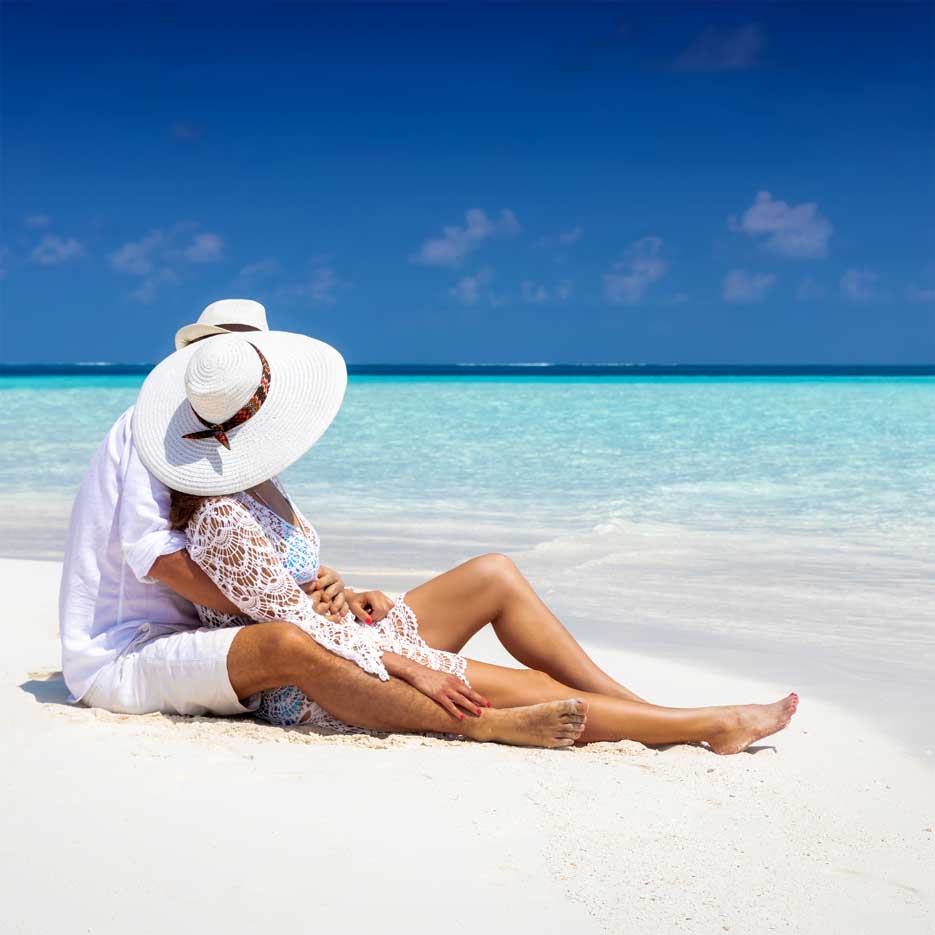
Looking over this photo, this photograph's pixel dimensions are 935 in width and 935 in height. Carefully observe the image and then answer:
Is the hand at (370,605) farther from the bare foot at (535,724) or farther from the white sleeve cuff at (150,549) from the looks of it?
the white sleeve cuff at (150,549)

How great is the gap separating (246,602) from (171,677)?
1.25ft

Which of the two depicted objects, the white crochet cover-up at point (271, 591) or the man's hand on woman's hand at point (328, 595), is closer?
the white crochet cover-up at point (271, 591)

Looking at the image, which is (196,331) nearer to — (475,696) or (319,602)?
(319,602)

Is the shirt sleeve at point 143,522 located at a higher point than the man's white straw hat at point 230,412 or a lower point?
lower

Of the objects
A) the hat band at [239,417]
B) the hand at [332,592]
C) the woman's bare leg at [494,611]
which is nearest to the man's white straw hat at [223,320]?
the hat band at [239,417]

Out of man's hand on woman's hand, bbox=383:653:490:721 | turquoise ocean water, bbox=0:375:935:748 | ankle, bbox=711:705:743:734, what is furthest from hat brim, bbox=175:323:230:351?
turquoise ocean water, bbox=0:375:935:748

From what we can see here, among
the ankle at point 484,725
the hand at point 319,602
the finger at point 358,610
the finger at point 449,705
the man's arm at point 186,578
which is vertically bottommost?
the ankle at point 484,725

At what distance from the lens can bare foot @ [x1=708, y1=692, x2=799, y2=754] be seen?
11.3 feet

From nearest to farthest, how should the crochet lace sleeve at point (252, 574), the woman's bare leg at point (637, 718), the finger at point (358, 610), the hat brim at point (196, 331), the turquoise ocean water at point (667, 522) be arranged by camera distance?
the crochet lace sleeve at point (252, 574)
the woman's bare leg at point (637, 718)
the hat brim at point (196, 331)
the finger at point (358, 610)
the turquoise ocean water at point (667, 522)

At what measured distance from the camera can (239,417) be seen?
10.7ft

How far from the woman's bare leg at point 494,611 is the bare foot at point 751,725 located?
403mm

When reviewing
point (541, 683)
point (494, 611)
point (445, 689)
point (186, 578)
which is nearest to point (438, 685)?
point (445, 689)

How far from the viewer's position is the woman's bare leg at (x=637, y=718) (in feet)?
11.2

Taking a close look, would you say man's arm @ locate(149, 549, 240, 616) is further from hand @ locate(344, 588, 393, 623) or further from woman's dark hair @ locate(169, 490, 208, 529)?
hand @ locate(344, 588, 393, 623)
